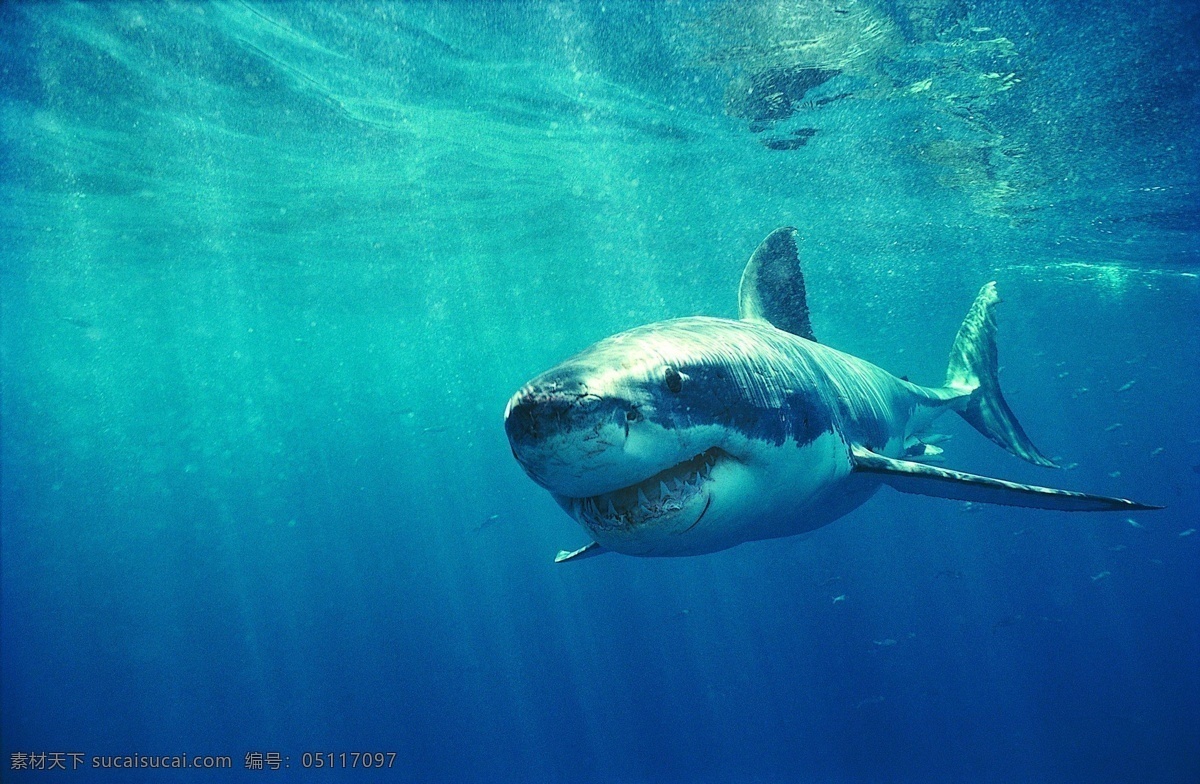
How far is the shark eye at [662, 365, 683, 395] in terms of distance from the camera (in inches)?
78.6

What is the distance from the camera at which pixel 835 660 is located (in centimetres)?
2619

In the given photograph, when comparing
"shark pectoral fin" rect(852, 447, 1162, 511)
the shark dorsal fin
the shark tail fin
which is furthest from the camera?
the shark tail fin

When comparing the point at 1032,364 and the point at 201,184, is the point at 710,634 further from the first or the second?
the point at 1032,364

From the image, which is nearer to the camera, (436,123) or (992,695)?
(436,123)

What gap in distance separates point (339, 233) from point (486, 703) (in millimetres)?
20569

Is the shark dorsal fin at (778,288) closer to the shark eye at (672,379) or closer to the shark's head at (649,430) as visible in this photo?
the shark's head at (649,430)

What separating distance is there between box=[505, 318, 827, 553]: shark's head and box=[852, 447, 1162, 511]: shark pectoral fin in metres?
0.67

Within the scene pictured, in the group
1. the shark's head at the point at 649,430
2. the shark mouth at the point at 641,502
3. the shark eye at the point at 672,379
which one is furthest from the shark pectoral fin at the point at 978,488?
the shark eye at the point at 672,379

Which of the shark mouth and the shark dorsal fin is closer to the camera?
the shark mouth

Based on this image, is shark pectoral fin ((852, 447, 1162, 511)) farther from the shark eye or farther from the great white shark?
the shark eye

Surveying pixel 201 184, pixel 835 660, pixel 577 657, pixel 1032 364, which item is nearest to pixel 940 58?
pixel 201 184

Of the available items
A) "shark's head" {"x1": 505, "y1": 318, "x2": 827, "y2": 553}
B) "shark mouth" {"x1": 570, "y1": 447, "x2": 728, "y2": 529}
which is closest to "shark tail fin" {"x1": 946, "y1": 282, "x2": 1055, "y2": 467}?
"shark's head" {"x1": 505, "y1": 318, "x2": 827, "y2": 553}

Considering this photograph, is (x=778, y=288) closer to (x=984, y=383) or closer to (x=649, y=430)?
(x=649, y=430)

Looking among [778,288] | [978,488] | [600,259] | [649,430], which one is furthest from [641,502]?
[600,259]
